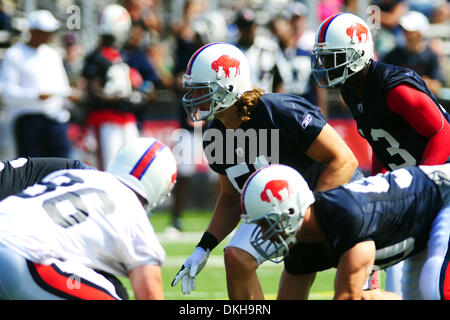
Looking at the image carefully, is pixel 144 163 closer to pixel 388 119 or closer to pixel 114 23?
pixel 388 119

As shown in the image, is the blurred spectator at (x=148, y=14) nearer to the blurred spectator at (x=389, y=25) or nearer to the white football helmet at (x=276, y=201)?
the blurred spectator at (x=389, y=25)

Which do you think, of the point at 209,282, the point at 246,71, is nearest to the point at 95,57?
the point at 209,282

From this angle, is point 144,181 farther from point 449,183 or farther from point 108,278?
point 449,183

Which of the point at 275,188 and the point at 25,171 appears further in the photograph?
the point at 25,171

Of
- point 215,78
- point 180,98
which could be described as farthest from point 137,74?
point 215,78

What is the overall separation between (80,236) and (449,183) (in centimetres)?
172

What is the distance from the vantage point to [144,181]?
3730 millimetres

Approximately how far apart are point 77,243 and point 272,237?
0.85 meters

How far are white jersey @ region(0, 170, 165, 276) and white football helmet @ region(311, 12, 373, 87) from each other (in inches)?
60.1

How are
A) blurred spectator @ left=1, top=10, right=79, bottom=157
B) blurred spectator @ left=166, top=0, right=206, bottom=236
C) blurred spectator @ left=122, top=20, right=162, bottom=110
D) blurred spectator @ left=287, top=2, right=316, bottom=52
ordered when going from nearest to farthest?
blurred spectator @ left=1, top=10, right=79, bottom=157, blurred spectator @ left=166, top=0, right=206, bottom=236, blurred spectator @ left=122, top=20, right=162, bottom=110, blurred spectator @ left=287, top=2, right=316, bottom=52

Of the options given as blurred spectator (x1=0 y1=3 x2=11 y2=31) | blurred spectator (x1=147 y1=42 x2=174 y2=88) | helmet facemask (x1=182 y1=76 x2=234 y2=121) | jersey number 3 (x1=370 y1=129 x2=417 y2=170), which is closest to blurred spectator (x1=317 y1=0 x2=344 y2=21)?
blurred spectator (x1=147 y1=42 x2=174 y2=88)

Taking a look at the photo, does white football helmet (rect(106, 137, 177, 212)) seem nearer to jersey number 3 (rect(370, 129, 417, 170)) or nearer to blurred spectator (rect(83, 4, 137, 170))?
jersey number 3 (rect(370, 129, 417, 170))

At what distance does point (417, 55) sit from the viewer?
8797mm

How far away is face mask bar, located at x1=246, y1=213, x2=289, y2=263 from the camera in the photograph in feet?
11.8
